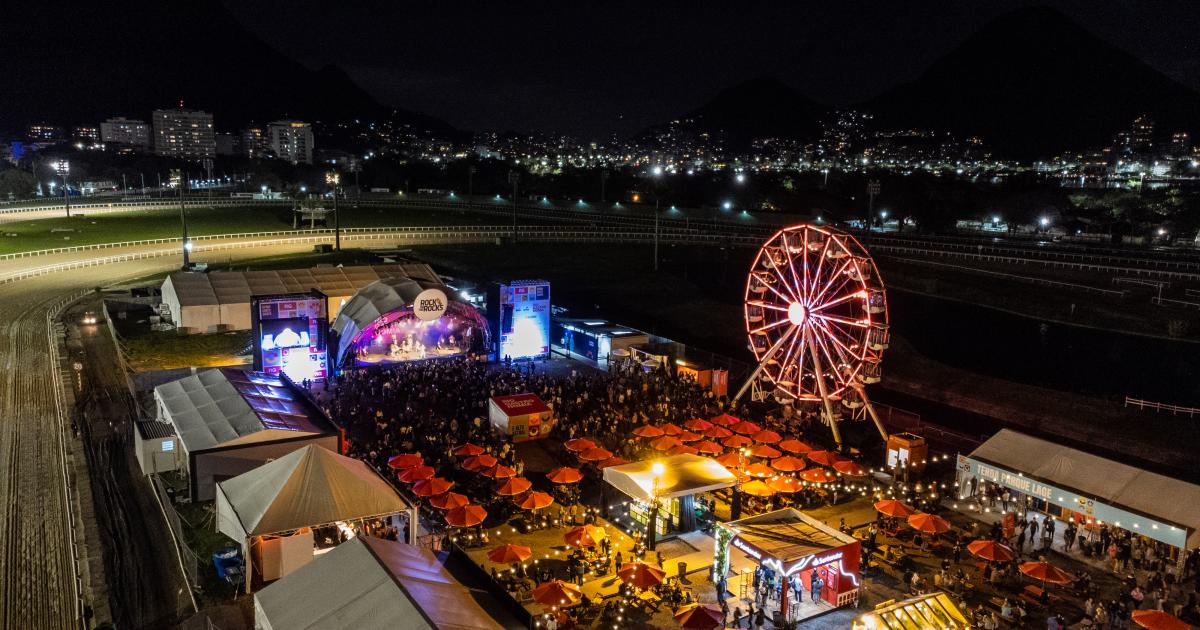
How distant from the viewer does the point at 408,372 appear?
28.2 m

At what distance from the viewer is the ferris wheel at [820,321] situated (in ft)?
77.5

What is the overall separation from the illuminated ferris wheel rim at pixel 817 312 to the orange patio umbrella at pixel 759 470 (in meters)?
4.90

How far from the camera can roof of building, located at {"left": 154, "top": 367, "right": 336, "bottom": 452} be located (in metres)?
18.6

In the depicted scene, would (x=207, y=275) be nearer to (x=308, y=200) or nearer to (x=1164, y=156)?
(x=308, y=200)

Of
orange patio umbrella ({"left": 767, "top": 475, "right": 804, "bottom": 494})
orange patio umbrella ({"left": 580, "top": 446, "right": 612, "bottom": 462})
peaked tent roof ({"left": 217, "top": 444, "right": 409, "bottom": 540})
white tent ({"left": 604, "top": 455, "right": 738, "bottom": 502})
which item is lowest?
orange patio umbrella ({"left": 767, "top": 475, "right": 804, "bottom": 494})

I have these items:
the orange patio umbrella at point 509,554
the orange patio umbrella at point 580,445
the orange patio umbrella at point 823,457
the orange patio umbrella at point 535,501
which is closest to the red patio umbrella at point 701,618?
the orange patio umbrella at point 509,554

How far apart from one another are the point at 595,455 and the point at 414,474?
16.2ft

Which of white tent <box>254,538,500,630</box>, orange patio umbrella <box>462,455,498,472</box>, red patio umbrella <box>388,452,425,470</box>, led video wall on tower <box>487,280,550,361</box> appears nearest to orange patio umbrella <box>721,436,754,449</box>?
orange patio umbrella <box>462,455,498,472</box>

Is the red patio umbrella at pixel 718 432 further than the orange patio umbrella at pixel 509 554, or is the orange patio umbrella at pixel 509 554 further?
the red patio umbrella at pixel 718 432

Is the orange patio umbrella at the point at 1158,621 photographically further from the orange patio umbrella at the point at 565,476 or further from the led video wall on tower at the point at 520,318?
the led video wall on tower at the point at 520,318

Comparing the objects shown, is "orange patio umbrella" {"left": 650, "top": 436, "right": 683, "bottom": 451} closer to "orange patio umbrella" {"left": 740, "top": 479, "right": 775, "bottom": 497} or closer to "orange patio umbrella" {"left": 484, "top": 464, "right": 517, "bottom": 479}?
"orange patio umbrella" {"left": 740, "top": 479, "right": 775, "bottom": 497}

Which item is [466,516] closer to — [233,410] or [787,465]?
[233,410]

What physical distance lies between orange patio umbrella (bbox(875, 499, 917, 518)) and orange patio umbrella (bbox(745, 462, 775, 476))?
11.5 ft

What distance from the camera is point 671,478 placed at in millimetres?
17688
